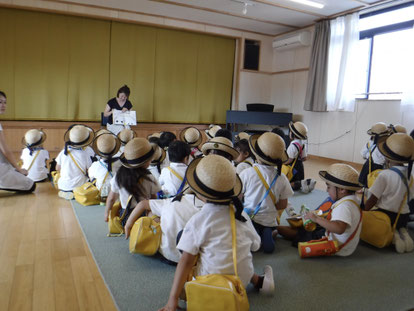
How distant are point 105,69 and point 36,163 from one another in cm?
356

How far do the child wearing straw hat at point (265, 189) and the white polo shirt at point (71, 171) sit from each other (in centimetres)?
203

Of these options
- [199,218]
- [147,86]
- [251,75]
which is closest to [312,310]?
[199,218]

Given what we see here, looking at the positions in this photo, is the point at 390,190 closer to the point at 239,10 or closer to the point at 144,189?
the point at 144,189

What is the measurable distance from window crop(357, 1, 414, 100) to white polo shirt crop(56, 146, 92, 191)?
17.0ft

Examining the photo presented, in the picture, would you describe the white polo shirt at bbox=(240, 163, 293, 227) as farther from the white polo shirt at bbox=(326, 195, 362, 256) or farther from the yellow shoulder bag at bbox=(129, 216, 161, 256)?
the yellow shoulder bag at bbox=(129, 216, 161, 256)

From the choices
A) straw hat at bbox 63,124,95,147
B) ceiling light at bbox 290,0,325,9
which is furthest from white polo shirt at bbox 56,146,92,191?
ceiling light at bbox 290,0,325,9

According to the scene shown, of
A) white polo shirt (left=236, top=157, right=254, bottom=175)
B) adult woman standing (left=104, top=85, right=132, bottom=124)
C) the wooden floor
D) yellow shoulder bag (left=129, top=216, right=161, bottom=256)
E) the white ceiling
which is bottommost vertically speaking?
the wooden floor

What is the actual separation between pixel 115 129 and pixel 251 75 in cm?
436

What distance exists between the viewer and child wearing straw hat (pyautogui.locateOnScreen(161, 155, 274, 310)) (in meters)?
1.42

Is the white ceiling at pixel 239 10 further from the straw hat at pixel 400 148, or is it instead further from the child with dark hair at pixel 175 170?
the child with dark hair at pixel 175 170

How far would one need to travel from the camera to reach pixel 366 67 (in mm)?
6371

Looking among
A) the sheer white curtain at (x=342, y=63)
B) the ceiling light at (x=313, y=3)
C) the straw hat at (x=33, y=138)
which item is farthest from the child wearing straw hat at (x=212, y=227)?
the sheer white curtain at (x=342, y=63)

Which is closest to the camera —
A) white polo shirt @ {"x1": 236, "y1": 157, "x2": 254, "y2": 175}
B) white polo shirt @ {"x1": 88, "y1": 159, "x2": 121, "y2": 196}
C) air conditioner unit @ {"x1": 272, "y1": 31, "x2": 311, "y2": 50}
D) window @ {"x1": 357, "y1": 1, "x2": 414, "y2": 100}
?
white polo shirt @ {"x1": 236, "y1": 157, "x2": 254, "y2": 175}

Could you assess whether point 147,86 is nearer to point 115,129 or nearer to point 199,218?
point 115,129
